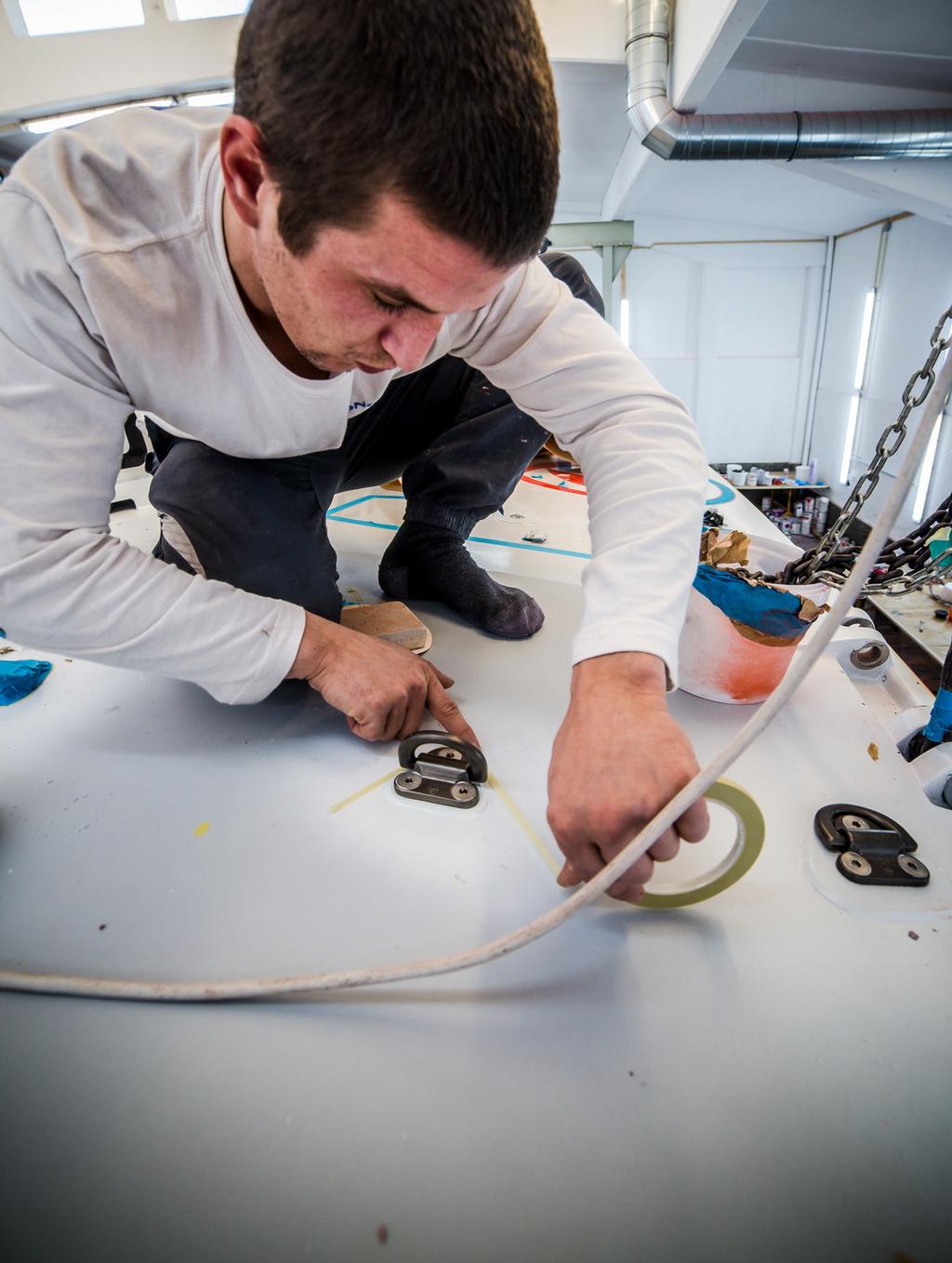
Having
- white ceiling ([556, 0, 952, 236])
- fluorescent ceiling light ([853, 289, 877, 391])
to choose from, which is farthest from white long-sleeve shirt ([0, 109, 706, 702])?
fluorescent ceiling light ([853, 289, 877, 391])

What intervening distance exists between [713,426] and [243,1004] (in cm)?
634

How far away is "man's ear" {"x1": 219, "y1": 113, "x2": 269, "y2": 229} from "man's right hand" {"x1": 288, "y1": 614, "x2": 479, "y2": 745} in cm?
37

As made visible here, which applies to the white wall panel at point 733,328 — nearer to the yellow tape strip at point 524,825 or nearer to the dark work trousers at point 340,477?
the dark work trousers at point 340,477

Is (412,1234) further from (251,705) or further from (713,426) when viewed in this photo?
(713,426)

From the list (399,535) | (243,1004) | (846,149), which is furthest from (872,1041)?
(846,149)

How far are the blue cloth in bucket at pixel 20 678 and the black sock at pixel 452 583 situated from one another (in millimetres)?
532

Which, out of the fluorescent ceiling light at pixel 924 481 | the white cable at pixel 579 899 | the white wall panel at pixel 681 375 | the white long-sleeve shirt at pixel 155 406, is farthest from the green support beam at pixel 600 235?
the white cable at pixel 579 899

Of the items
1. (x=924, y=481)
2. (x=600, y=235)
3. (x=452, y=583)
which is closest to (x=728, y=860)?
(x=452, y=583)

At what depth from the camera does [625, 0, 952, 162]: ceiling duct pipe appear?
2670 mm

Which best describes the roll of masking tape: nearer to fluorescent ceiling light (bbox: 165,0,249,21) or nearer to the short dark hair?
the short dark hair

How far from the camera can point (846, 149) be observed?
2840mm

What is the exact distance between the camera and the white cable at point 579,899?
0.34m

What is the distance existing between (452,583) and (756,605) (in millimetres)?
487

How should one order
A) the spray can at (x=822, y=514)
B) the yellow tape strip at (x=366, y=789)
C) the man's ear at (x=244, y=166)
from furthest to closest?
the spray can at (x=822, y=514)
the yellow tape strip at (x=366, y=789)
the man's ear at (x=244, y=166)
